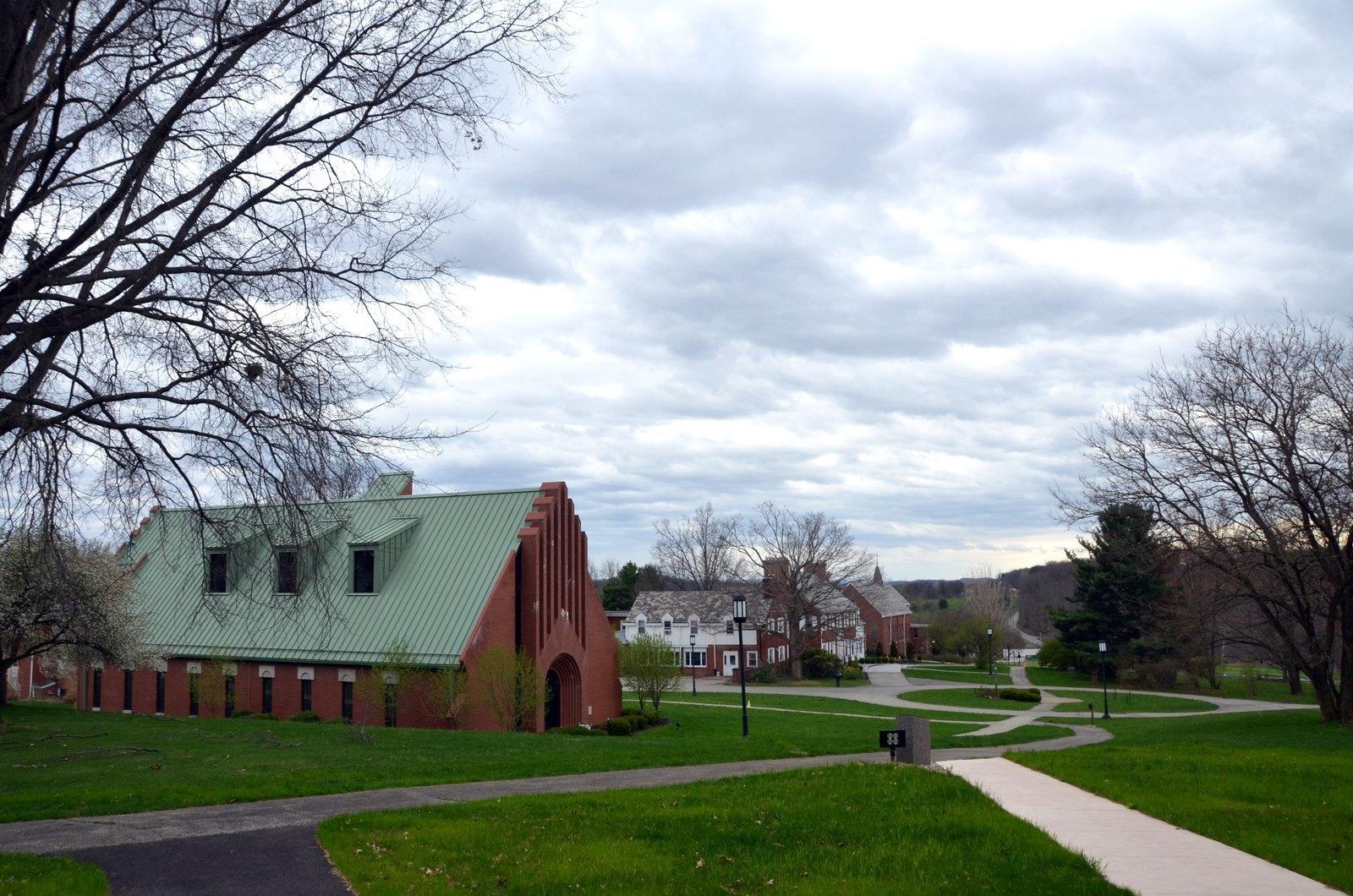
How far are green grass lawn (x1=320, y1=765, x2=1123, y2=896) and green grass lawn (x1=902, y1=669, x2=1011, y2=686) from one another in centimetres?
5532

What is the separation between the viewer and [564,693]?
107 feet

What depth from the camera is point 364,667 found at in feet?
96.0

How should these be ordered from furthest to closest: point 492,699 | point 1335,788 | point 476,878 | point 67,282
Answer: point 492,699 → point 1335,788 → point 67,282 → point 476,878

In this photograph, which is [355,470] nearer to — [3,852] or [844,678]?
[3,852]

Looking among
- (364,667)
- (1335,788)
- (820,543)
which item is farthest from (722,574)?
(1335,788)

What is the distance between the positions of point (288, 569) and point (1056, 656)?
67.0 m

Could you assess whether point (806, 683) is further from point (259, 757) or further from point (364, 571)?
point (259, 757)

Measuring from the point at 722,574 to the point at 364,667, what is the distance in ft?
262

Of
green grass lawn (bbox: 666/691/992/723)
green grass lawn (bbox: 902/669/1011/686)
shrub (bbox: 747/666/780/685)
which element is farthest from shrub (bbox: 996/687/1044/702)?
shrub (bbox: 747/666/780/685)

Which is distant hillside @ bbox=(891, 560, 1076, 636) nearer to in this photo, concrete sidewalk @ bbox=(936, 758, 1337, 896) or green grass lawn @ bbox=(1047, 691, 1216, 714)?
green grass lawn @ bbox=(1047, 691, 1216, 714)

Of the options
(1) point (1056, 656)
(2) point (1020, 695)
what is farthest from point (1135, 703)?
(1) point (1056, 656)

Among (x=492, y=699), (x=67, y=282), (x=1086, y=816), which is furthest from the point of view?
(x=492, y=699)

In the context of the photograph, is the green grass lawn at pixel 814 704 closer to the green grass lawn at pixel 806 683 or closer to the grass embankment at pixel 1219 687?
the green grass lawn at pixel 806 683

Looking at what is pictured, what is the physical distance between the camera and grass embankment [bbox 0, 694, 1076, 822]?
43.8ft
